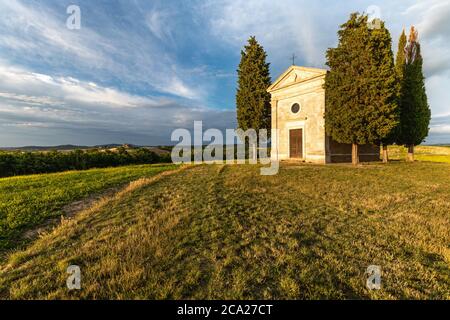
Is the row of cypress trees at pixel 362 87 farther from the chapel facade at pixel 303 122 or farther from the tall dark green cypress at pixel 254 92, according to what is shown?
the tall dark green cypress at pixel 254 92

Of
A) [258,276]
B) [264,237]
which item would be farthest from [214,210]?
[258,276]

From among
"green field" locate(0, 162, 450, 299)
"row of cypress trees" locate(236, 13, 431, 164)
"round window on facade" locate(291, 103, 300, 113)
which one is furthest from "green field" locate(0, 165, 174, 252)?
"round window on facade" locate(291, 103, 300, 113)

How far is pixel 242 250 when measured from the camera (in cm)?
433

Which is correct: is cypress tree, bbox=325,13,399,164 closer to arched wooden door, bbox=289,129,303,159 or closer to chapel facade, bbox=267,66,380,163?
chapel facade, bbox=267,66,380,163

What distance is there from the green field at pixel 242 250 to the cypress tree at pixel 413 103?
59.3 feet

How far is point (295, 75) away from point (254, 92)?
5308 mm

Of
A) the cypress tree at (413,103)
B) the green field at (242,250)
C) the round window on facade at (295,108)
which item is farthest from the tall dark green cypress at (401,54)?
the green field at (242,250)

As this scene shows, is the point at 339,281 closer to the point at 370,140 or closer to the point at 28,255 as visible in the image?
the point at 28,255

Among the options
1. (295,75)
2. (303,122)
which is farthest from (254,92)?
(303,122)

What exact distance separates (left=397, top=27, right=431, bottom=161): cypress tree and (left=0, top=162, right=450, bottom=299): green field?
59.3 ft

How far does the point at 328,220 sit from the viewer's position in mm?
6145

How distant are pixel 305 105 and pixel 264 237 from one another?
1943cm

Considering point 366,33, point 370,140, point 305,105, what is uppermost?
point 366,33
